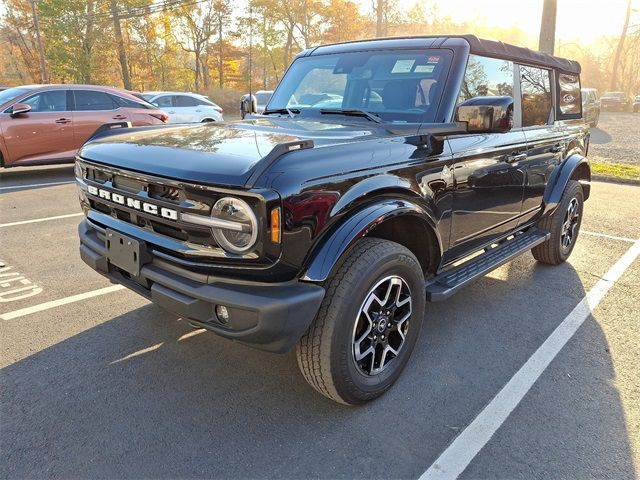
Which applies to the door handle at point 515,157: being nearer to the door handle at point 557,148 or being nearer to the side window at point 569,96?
the door handle at point 557,148

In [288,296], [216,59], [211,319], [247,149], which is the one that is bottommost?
[211,319]

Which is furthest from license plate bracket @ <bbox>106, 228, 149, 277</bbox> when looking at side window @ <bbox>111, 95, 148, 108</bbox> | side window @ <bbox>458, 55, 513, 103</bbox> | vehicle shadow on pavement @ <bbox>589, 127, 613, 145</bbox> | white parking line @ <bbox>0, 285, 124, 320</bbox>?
vehicle shadow on pavement @ <bbox>589, 127, 613, 145</bbox>

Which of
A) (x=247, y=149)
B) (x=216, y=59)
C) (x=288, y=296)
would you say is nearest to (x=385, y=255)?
(x=288, y=296)

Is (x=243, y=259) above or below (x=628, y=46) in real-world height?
below

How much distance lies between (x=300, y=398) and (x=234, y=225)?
1.15m

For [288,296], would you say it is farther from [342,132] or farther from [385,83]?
[385,83]

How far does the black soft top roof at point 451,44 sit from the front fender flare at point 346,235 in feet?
4.76

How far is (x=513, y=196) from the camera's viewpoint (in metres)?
3.79

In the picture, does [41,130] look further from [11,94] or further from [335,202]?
[335,202]

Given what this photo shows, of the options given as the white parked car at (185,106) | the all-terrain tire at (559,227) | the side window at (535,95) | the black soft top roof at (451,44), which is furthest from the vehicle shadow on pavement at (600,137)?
the black soft top roof at (451,44)

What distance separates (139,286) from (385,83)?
2.14m

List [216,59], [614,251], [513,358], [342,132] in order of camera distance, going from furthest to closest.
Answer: [216,59] < [614,251] < [513,358] < [342,132]

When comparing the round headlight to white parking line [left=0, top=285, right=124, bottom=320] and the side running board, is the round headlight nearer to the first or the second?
the side running board

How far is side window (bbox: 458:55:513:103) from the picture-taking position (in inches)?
130
